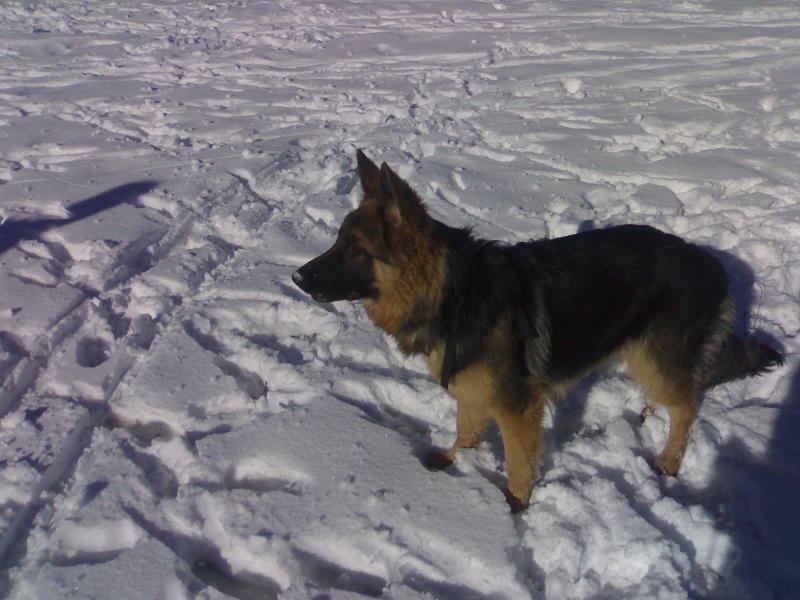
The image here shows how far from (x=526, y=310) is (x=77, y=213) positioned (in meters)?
4.65

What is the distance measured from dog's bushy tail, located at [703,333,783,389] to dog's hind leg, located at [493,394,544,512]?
1.08 meters

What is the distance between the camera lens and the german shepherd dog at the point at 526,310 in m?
2.78

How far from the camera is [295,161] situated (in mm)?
6520

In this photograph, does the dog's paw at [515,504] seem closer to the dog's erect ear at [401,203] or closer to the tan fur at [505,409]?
the tan fur at [505,409]

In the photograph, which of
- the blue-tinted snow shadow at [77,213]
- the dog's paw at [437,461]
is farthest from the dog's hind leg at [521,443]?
the blue-tinted snow shadow at [77,213]

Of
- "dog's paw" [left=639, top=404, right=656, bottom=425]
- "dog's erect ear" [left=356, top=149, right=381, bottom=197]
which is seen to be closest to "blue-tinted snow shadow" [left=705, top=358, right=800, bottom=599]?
"dog's paw" [left=639, top=404, right=656, bottom=425]

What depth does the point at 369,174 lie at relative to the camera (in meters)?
2.74

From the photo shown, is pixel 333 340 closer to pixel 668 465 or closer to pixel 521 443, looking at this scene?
pixel 521 443

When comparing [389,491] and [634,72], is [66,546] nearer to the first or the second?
[389,491]

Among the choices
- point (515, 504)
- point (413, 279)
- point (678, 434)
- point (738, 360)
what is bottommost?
point (515, 504)

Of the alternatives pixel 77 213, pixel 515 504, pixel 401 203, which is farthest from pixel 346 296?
pixel 77 213

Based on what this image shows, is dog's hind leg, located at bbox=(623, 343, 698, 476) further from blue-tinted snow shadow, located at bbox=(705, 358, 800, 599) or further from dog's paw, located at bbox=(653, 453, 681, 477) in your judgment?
blue-tinted snow shadow, located at bbox=(705, 358, 800, 599)

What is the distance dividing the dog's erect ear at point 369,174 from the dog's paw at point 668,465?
216 cm

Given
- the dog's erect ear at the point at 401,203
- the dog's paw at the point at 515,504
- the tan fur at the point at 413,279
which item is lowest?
the dog's paw at the point at 515,504
